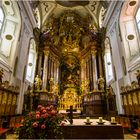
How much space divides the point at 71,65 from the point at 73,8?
621 centimetres

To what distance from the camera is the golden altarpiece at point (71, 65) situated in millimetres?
12295

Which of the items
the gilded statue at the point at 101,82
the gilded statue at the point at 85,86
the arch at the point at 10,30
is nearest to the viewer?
the arch at the point at 10,30

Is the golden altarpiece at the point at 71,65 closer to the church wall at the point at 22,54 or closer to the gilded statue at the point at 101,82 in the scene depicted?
the gilded statue at the point at 101,82

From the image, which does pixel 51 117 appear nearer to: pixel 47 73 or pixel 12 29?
pixel 12 29

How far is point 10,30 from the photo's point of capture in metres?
9.30

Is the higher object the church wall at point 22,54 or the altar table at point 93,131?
the church wall at point 22,54

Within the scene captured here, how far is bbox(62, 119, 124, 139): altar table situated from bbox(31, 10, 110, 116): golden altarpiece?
26.5ft

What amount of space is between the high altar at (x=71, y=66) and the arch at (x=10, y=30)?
385 centimetres

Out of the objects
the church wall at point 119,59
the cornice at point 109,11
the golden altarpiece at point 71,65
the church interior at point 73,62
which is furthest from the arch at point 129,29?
the golden altarpiece at point 71,65

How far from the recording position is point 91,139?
3.73m

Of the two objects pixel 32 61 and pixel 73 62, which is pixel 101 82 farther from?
pixel 32 61

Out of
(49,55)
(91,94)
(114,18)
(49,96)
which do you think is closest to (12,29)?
(49,55)

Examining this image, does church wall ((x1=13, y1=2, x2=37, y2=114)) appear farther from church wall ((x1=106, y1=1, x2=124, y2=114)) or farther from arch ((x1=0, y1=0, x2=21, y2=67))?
church wall ((x1=106, y1=1, x2=124, y2=114))

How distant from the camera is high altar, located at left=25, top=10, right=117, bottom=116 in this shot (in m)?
12.2
